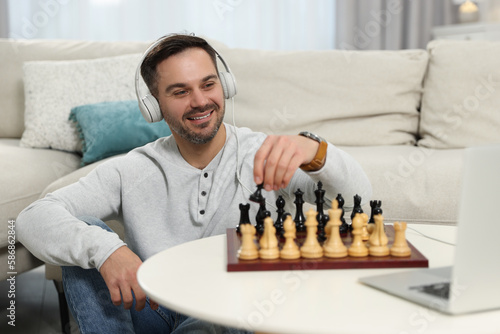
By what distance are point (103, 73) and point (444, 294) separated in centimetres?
Result: 207

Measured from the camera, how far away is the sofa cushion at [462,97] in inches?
88.4

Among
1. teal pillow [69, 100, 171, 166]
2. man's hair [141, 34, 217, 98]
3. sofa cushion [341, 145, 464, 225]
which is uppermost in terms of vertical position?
man's hair [141, 34, 217, 98]

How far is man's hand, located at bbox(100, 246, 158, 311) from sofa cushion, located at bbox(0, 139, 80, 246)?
0.97 m

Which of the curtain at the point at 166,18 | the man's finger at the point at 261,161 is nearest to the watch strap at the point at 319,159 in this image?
the man's finger at the point at 261,161

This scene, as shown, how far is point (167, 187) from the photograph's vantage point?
141 centimetres

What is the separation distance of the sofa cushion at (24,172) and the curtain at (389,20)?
2331mm

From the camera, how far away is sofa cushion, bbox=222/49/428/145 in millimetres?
2404

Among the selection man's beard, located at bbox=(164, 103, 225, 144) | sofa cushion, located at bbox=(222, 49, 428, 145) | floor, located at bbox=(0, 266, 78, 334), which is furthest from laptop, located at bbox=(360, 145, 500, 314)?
sofa cushion, located at bbox=(222, 49, 428, 145)

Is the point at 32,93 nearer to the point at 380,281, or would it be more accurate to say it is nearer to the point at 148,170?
the point at 148,170

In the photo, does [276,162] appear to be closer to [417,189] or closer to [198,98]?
[198,98]

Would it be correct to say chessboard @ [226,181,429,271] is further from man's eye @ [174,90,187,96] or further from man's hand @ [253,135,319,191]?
man's eye @ [174,90,187,96]

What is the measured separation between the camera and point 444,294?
747mm

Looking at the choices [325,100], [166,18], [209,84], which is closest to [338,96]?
[325,100]

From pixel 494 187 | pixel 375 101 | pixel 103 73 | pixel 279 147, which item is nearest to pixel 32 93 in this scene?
pixel 103 73
